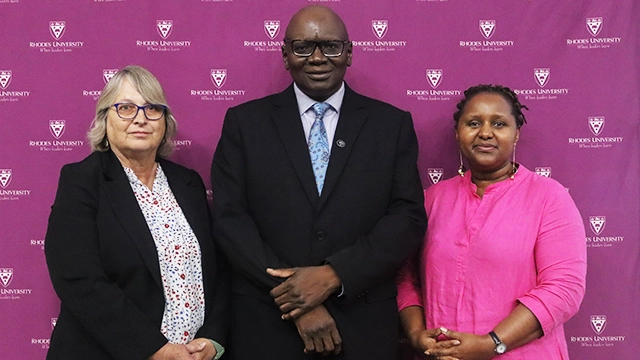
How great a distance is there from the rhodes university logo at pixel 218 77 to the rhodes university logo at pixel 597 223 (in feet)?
5.60

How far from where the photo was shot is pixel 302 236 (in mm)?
1936

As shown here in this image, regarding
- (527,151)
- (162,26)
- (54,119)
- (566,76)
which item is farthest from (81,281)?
(566,76)

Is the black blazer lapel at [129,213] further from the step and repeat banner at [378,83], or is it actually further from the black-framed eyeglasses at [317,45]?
the black-framed eyeglasses at [317,45]

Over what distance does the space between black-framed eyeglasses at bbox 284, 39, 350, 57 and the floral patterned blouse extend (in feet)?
2.29

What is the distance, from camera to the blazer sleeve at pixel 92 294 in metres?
1.84

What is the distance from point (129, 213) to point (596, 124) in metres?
1.97

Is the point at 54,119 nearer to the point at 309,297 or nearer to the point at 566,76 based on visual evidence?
the point at 309,297

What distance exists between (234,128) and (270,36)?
693 millimetres

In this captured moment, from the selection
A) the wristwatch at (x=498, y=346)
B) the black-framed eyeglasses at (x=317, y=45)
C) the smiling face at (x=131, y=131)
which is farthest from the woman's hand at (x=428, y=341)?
the smiling face at (x=131, y=131)

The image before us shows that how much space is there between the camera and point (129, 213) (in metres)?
1.97

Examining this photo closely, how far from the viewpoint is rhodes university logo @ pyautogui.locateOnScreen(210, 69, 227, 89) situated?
2584mm

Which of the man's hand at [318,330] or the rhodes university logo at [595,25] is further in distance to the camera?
the rhodes university logo at [595,25]

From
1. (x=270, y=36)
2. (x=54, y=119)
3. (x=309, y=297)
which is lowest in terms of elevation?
(x=309, y=297)

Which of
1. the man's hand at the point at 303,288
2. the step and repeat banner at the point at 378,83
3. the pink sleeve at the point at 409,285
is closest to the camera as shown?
the man's hand at the point at 303,288
